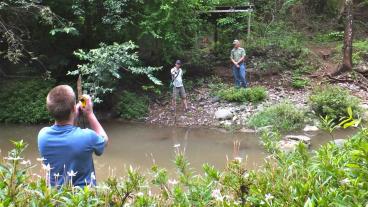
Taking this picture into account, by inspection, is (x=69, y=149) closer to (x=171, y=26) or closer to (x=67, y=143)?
(x=67, y=143)

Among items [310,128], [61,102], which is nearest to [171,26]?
[310,128]

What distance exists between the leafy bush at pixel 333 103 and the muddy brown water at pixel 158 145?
640 mm

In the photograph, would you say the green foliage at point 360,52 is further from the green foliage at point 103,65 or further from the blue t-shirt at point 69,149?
the blue t-shirt at point 69,149

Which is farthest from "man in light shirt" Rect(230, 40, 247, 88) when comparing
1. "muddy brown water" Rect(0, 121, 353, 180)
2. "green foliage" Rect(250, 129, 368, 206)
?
"green foliage" Rect(250, 129, 368, 206)

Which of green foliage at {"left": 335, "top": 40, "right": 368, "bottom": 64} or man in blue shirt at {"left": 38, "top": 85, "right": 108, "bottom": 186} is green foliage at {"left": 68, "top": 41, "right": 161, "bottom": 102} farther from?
man in blue shirt at {"left": 38, "top": 85, "right": 108, "bottom": 186}

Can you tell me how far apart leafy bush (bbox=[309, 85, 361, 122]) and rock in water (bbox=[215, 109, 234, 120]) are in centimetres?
216

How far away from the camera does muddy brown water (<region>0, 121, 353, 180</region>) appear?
9057mm

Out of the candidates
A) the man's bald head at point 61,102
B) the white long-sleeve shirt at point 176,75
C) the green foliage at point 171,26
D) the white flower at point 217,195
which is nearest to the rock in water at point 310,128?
the white long-sleeve shirt at point 176,75

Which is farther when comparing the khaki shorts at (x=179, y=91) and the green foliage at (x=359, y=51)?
the green foliage at (x=359, y=51)

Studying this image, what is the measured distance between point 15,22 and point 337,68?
33.0 feet

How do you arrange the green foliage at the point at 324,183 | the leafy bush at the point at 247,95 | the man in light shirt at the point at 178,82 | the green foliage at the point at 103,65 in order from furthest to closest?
the leafy bush at the point at 247,95
the man in light shirt at the point at 178,82
the green foliage at the point at 103,65
the green foliage at the point at 324,183

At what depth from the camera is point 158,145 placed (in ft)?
34.4

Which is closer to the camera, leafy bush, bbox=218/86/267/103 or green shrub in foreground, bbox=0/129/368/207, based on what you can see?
green shrub in foreground, bbox=0/129/368/207

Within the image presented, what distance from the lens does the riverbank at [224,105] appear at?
12.4 meters
